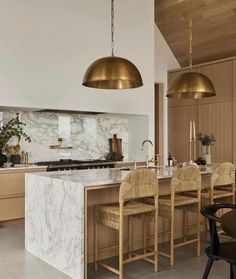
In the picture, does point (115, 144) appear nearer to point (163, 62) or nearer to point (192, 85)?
point (163, 62)

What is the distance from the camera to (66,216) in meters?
3.46

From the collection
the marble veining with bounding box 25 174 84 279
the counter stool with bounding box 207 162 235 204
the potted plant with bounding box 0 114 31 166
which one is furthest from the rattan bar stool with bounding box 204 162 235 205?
the potted plant with bounding box 0 114 31 166

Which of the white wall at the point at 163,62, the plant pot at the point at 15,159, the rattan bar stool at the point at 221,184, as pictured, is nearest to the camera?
the rattan bar stool at the point at 221,184

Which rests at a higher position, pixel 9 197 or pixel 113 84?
pixel 113 84

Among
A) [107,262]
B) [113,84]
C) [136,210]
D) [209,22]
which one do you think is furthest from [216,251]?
[209,22]

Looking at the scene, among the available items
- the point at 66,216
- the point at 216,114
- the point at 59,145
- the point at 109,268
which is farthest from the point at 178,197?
the point at 216,114

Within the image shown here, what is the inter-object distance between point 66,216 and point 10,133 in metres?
2.66

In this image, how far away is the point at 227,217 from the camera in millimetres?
2527

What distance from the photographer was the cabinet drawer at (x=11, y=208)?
5293 millimetres

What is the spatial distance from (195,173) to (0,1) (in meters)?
3.79

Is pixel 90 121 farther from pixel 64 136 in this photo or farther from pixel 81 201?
pixel 81 201

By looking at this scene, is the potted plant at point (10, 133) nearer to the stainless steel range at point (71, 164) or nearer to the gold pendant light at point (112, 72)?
the stainless steel range at point (71, 164)

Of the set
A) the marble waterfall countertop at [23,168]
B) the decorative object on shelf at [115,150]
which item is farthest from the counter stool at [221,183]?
the decorative object on shelf at [115,150]

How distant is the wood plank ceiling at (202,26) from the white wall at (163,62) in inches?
5.6
